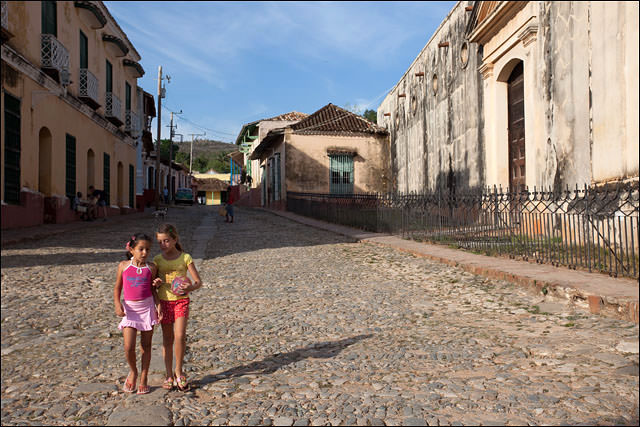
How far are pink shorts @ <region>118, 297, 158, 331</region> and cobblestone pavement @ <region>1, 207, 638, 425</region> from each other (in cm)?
40

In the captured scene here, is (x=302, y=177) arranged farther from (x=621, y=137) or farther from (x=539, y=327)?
(x=539, y=327)

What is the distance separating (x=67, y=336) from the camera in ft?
12.5

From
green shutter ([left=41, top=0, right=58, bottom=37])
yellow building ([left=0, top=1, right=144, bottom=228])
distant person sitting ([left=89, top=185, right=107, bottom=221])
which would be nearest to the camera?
yellow building ([left=0, top=1, right=144, bottom=228])

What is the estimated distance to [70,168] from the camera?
1505 cm

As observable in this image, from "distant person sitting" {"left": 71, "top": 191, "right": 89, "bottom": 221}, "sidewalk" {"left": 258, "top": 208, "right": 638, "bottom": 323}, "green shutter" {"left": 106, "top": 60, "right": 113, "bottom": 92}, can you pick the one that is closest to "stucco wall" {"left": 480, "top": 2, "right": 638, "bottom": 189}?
"sidewalk" {"left": 258, "top": 208, "right": 638, "bottom": 323}

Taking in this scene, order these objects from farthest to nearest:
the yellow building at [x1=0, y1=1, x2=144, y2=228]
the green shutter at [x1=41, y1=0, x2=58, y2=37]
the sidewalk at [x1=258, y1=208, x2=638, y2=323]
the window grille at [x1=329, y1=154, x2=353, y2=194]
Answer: the window grille at [x1=329, y1=154, x2=353, y2=194] → the green shutter at [x1=41, y1=0, x2=58, y2=37] → the yellow building at [x1=0, y1=1, x2=144, y2=228] → the sidewalk at [x1=258, y1=208, x2=638, y2=323]

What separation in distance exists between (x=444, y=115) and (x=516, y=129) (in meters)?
4.20

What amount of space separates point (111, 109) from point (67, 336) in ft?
53.9

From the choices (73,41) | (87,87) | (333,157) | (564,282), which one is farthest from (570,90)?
(333,157)

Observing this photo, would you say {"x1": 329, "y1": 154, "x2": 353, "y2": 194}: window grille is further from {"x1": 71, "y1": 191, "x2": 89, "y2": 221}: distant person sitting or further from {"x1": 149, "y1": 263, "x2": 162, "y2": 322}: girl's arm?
{"x1": 149, "y1": 263, "x2": 162, "y2": 322}: girl's arm

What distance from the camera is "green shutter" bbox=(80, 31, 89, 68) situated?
52.8 feet

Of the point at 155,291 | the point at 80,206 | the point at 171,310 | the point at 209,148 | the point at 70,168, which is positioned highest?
the point at 209,148

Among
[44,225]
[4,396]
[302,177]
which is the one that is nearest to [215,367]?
[4,396]

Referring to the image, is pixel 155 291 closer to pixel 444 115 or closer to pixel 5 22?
pixel 5 22
